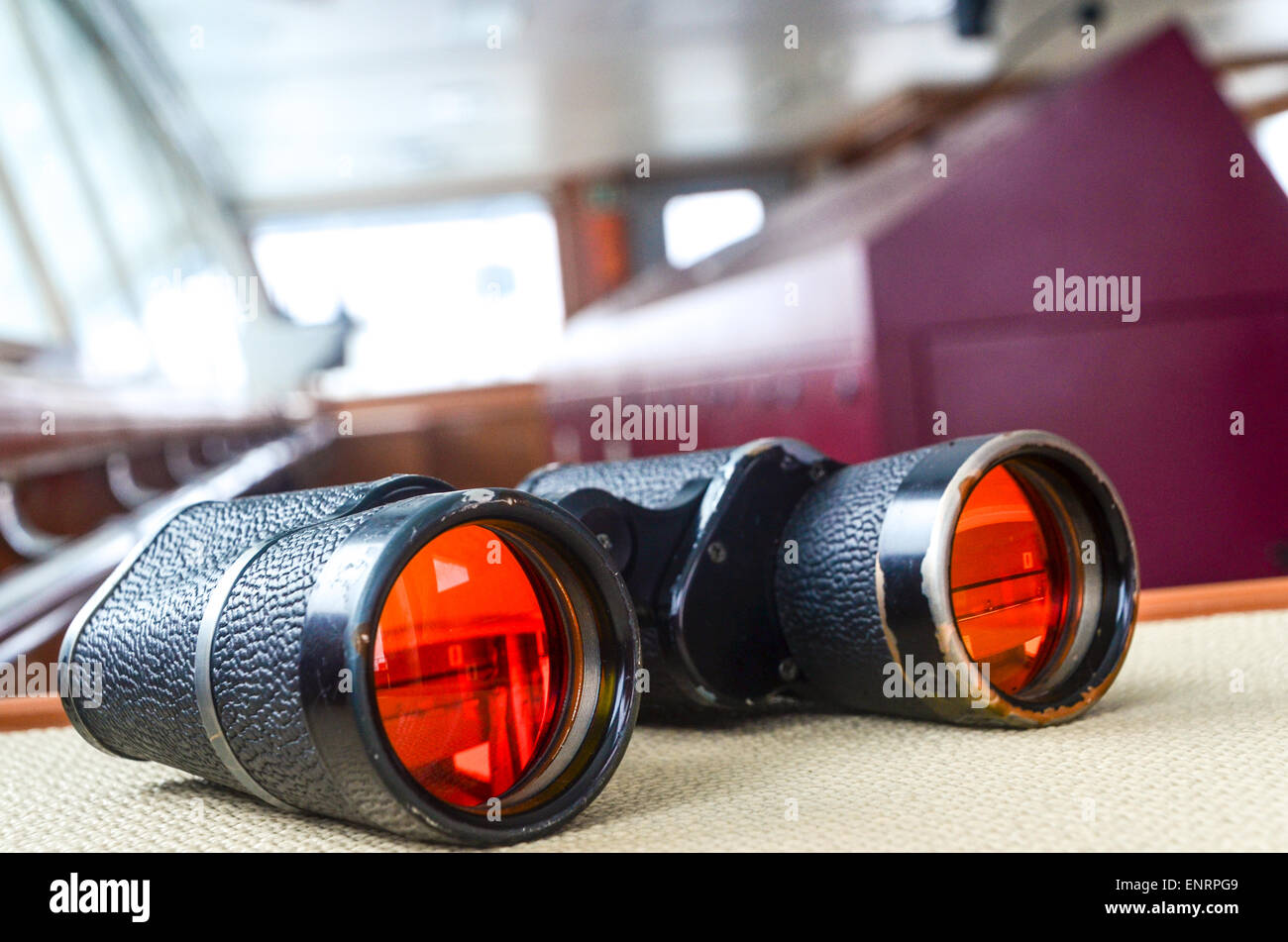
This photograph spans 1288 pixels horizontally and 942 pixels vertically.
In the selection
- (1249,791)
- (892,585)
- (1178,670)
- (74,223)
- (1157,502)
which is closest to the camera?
(1249,791)

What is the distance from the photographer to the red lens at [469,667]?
50cm

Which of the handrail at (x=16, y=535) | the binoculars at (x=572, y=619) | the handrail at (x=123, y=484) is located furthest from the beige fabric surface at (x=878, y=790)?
the handrail at (x=123, y=484)

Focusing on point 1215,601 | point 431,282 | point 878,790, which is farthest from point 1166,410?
point 431,282

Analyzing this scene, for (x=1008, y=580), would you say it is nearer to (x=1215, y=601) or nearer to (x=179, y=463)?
(x=1215, y=601)

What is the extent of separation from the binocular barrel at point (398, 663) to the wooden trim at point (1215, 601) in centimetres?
60

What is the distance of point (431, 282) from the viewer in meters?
7.34

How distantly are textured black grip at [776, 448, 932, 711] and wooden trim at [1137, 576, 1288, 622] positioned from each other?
0.40m

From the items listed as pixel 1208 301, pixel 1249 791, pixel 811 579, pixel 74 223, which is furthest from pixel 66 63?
pixel 1249 791

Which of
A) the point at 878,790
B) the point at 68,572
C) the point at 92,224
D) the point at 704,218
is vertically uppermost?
the point at 704,218

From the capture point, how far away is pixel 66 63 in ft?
13.1

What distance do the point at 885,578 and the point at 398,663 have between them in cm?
25

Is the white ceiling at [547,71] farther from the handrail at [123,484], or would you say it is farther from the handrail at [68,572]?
the handrail at [68,572]

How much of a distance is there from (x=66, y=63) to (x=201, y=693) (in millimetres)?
4083
